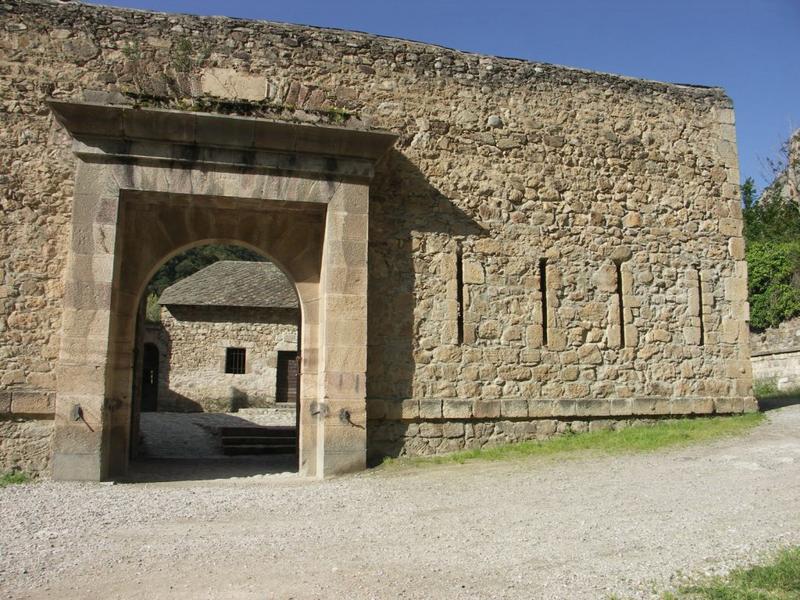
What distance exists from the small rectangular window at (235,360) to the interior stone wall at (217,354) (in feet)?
0.46

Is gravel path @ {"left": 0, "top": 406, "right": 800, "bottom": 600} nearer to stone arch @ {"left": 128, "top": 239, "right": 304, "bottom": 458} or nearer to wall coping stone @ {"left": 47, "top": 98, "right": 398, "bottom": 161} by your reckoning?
stone arch @ {"left": 128, "top": 239, "right": 304, "bottom": 458}

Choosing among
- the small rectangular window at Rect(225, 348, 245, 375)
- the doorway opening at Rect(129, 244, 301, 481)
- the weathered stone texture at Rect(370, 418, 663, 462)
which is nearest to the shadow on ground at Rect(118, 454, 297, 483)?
the weathered stone texture at Rect(370, 418, 663, 462)

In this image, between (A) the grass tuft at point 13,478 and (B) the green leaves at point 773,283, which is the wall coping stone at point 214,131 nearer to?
(A) the grass tuft at point 13,478

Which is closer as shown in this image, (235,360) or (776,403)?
(776,403)

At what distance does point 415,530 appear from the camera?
18.2 ft

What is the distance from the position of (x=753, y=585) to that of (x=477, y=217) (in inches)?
246

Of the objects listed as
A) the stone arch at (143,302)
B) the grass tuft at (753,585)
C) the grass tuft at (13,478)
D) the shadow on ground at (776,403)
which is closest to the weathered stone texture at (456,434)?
the stone arch at (143,302)

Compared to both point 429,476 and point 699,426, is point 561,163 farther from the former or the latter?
point 429,476

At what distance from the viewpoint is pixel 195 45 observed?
349 inches

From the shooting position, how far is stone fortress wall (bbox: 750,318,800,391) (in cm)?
1727

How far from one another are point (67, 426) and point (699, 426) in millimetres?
7549

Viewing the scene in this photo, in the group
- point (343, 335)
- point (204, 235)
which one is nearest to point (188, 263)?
point (204, 235)

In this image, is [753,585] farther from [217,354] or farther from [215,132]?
[217,354]

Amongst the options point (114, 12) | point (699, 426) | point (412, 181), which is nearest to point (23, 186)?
point (114, 12)
